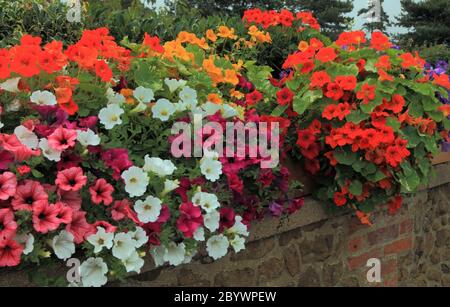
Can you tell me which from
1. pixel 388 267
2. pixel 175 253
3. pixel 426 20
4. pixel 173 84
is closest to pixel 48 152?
pixel 175 253

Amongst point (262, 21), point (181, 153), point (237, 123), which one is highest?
point (262, 21)

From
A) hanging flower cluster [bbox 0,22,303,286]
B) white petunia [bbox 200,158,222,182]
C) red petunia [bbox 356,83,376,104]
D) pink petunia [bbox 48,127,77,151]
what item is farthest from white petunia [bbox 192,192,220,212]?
red petunia [bbox 356,83,376,104]

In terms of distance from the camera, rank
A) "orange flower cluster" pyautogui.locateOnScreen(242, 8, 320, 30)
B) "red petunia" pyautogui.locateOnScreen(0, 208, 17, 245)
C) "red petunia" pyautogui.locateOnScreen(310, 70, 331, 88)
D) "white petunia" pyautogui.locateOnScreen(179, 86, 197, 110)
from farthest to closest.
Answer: "orange flower cluster" pyautogui.locateOnScreen(242, 8, 320, 30) → "red petunia" pyautogui.locateOnScreen(310, 70, 331, 88) → "white petunia" pyautogui.locateOnScreen(179, 86, 197, 110) → "red petunia" pyautogui.locateOnScreen(0, 208, 17, 245)

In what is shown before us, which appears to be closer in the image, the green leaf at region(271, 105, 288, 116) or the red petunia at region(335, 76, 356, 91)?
the red petunia at region(335, 76, 356, 91)

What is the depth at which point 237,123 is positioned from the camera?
3.35m

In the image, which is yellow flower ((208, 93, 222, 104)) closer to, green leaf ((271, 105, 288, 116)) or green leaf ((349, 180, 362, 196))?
green leaf ((271, 105, 288, 116))

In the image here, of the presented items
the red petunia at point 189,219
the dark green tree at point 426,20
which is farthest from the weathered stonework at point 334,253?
the dark green tree at point 426,20

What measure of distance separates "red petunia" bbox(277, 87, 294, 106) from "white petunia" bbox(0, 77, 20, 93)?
1710mm

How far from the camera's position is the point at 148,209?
2676mm

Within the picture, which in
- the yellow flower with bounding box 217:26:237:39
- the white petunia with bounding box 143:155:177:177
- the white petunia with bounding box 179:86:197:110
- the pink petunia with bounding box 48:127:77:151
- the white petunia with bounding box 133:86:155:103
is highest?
the yellow flower with bounding box 217:26:237:39

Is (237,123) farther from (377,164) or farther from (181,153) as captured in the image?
(377,164)

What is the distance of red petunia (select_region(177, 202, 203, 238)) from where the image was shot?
2.77 m

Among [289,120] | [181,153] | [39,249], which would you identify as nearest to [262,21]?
[289,120]

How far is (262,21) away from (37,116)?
3.35 meters
